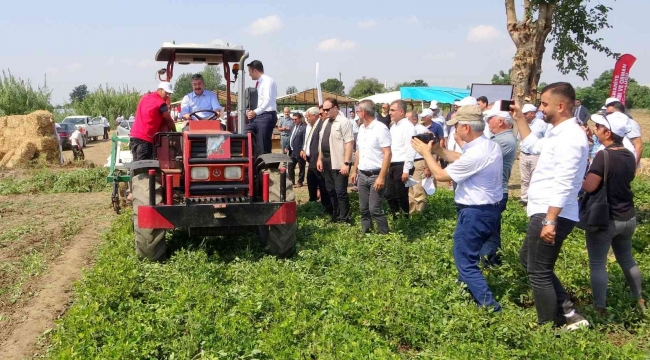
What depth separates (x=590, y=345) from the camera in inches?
160

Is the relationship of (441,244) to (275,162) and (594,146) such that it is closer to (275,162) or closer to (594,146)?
(275,162)

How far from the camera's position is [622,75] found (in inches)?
480

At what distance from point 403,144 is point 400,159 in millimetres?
220

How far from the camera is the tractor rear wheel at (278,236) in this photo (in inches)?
263

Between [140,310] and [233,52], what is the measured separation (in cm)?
444

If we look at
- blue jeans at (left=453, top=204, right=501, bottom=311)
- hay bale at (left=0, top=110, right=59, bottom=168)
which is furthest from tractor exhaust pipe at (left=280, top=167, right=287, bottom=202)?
hay bale at (left=0, top=110, right=59, bottom=168)

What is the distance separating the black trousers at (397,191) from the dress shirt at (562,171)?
157 inches

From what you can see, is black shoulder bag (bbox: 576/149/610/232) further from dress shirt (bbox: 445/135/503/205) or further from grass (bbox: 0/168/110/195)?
grass (bbox: 0/168/110/195)

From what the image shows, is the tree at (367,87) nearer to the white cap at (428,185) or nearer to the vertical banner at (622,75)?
the vertical banner at (622,75)

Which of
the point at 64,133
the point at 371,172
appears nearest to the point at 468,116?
the point at 371,172

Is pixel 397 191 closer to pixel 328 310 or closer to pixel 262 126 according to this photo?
pixel 262 126

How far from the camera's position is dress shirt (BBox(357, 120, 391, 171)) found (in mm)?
7352

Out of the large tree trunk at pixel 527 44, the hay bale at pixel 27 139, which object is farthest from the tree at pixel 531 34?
the hay bale at pixel 27 139

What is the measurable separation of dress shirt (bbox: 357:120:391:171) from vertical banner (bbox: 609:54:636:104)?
24.1 feet
